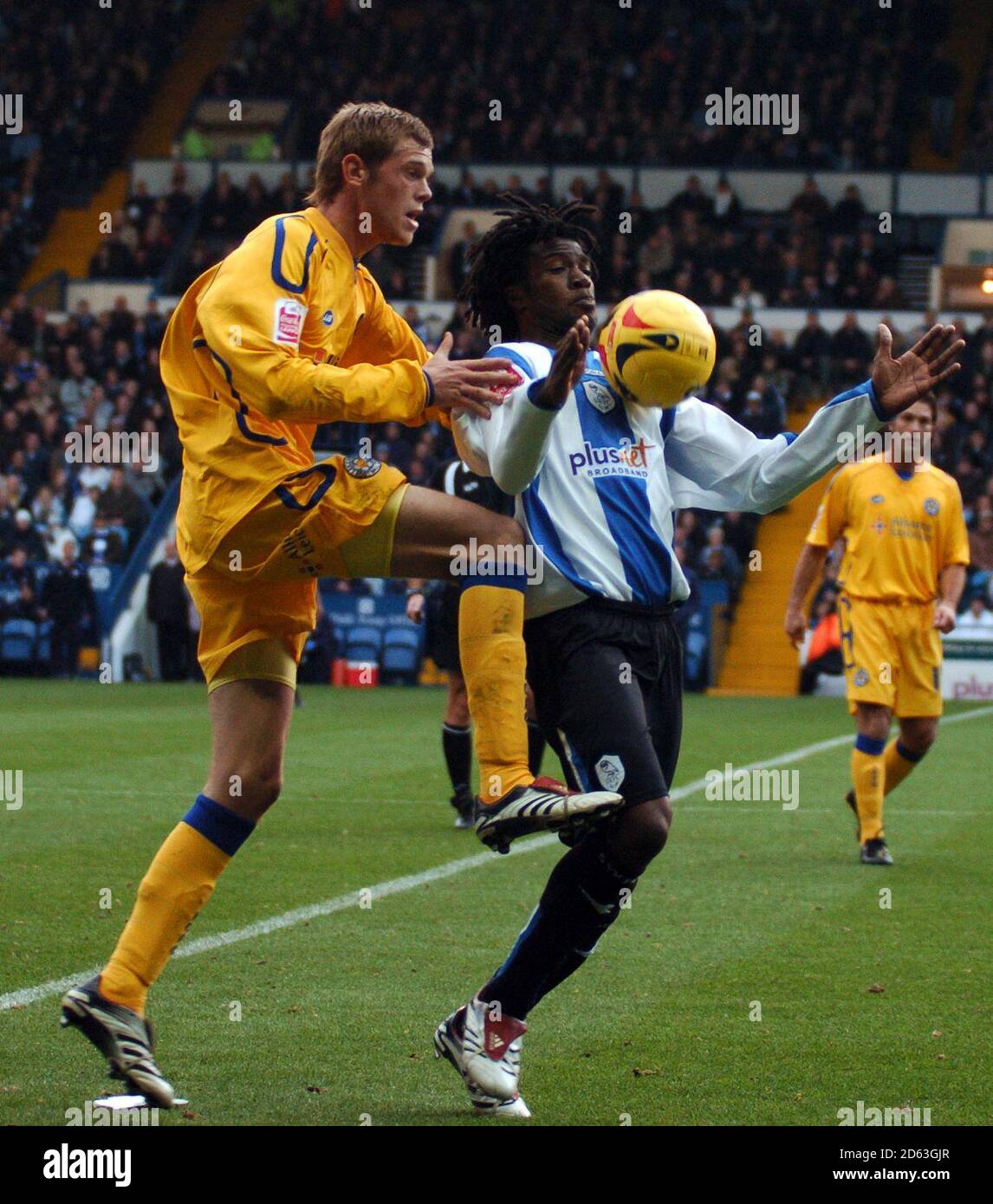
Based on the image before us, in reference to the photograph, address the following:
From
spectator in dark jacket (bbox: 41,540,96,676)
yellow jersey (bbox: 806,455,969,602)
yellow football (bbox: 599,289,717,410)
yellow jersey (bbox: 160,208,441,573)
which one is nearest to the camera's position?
yellow jersey (bbox: 160,208,441,573)

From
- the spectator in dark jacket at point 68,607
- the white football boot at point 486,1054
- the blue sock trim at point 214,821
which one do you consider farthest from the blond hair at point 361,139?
the spectator in dark jacket at point 68,607

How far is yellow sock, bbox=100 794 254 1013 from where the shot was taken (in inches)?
181

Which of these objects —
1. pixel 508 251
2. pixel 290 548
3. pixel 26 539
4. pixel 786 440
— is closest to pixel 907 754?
pixel 786 440

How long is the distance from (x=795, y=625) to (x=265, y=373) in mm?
5462

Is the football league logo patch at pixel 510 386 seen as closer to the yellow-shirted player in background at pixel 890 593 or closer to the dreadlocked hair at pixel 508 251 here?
the dreadlocked hair at pixel 508 251

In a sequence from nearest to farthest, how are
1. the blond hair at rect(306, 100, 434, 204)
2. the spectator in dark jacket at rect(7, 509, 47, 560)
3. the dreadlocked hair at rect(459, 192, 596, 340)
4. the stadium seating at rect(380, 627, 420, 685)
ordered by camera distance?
1. the blond hair at rect(306, 100, 434, 204)
2. the dreadlocked hair at rect(459, 192, 596, 340)
3. the stadium seating at rect(380, 627, 420, 685)
4. the spectator in dark jacket at rect(7, 509, 47, 560)

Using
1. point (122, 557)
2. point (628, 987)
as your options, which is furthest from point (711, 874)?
point (122, 557)

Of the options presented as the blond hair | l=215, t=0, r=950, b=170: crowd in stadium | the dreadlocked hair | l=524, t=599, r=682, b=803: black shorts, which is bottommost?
l=524, t=599, r=682, b=803: black shorts

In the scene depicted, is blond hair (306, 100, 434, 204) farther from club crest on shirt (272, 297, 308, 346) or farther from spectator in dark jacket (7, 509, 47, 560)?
spectator in dark jacket (7, 509, 47, 560)

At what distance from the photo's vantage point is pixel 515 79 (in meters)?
33.1

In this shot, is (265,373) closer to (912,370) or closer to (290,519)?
(290,519)

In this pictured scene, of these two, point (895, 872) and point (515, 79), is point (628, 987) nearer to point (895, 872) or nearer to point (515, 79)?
point (895, 872)

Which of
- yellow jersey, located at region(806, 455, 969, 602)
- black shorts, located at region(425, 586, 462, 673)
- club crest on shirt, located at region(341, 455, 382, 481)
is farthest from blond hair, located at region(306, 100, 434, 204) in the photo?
yellow jersey, located at region(806, 455, 969, 602)
